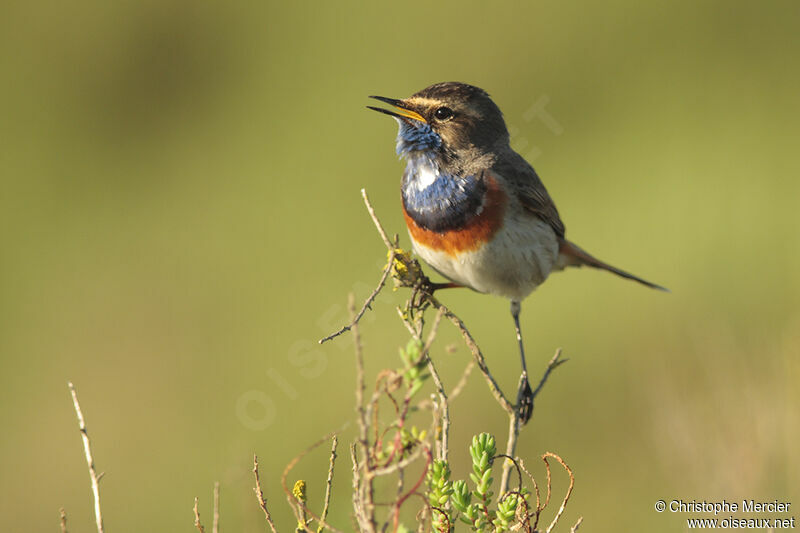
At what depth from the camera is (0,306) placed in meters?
12.2

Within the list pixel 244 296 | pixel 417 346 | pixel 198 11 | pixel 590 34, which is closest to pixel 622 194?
pixel 590 34

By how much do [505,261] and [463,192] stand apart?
1.39 feet

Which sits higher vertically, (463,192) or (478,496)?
(463,192)

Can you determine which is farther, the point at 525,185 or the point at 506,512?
the point at 525,185

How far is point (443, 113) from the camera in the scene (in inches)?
186

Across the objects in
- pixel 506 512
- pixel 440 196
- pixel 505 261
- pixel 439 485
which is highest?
pixel 440 196

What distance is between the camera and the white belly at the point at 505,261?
4672 millimetres

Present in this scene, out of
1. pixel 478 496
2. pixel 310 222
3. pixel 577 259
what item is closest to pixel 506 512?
pixel 478 496

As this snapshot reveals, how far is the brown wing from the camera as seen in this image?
486 centimetres

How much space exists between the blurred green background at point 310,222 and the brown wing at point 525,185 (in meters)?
1.89

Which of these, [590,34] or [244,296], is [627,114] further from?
[244,296]

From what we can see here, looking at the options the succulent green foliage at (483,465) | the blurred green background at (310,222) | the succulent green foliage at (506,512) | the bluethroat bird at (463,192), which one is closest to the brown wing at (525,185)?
the bluethroat bird at (463,192)

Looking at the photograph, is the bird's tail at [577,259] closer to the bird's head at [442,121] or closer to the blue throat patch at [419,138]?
the bird's head at [442,121]

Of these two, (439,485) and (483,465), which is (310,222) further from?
(439,485)
